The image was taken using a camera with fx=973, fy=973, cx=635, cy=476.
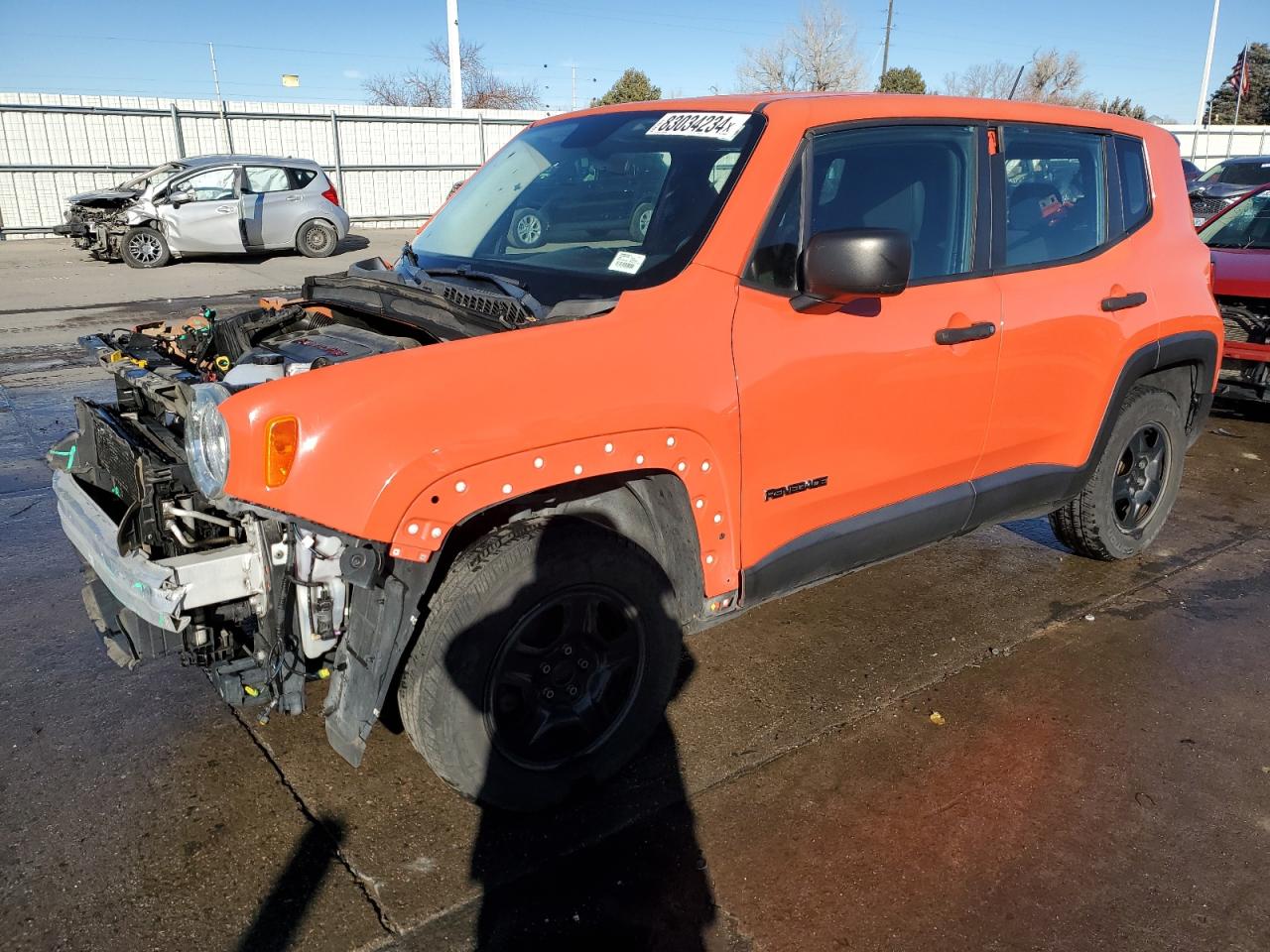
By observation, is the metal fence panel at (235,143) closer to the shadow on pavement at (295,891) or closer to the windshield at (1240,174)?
the windshield at (1240,174)

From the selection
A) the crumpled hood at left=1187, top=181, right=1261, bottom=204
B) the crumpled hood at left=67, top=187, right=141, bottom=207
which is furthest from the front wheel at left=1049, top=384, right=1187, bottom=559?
the crumpled hood at left=67, top=187, right=141, bottom=207

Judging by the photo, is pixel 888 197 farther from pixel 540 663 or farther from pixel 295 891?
pixel 295 891

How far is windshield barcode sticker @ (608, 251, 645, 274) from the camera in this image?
10.0ft

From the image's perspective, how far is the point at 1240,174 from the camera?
63.4ft

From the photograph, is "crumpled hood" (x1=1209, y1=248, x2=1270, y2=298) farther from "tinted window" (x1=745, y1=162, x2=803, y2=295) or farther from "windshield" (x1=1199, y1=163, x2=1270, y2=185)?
"windshield" (x1=1199, y1=163, x2=1270, y2=185)

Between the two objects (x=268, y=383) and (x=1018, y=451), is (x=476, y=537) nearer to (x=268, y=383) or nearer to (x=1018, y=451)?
(x=268, y=383)

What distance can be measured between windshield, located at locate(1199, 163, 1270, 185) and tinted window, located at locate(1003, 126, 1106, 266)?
18.1m

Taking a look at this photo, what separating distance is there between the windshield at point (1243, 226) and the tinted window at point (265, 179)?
1438 cm

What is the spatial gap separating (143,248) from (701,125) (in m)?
15.4

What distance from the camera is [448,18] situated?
26.2 m

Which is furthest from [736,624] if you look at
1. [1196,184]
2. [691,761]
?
[1196,184]

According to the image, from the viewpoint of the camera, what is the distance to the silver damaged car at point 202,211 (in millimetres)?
16047

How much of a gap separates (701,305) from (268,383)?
121cm

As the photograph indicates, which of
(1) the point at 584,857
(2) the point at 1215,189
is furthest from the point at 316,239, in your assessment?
(2) the point at 1215,189
